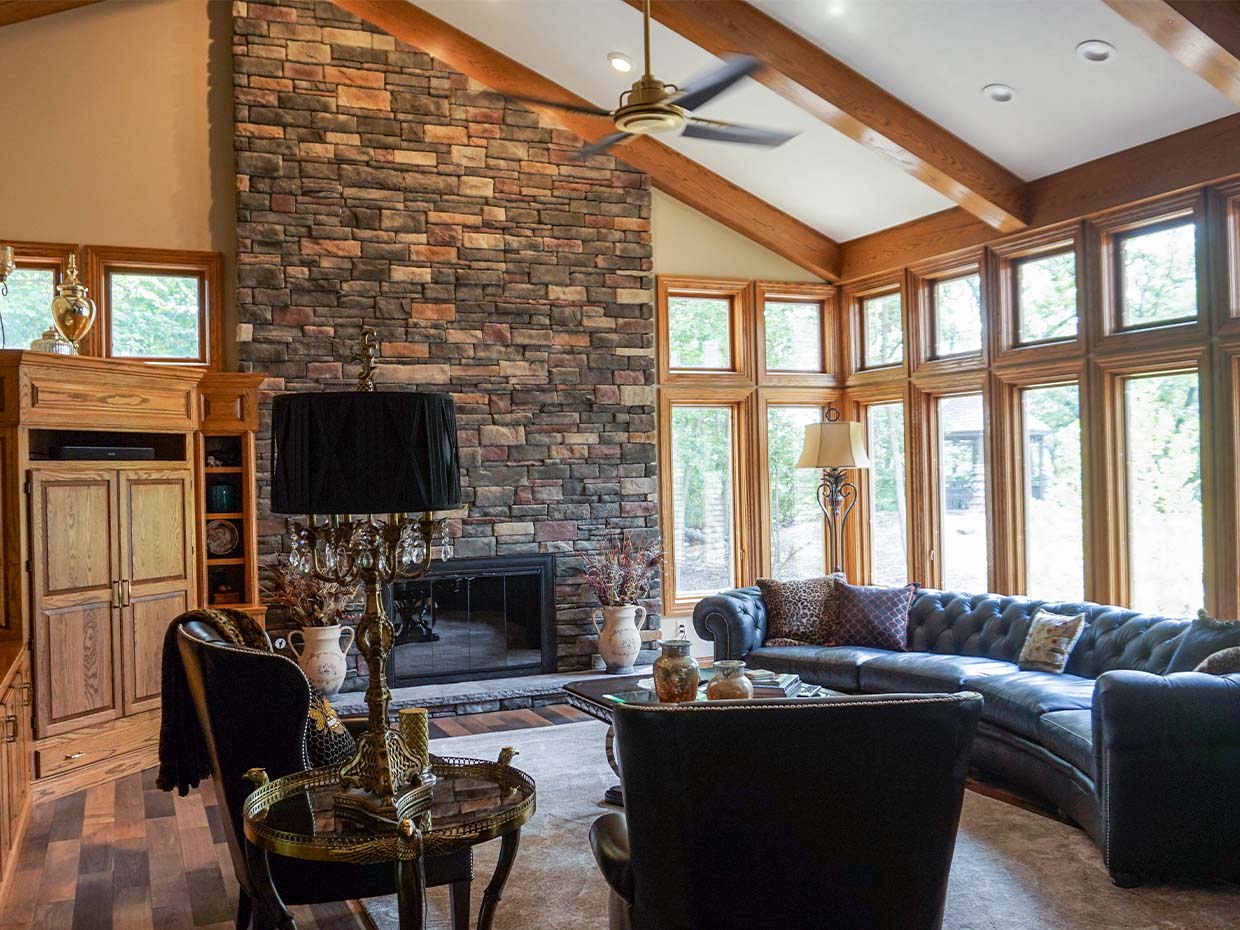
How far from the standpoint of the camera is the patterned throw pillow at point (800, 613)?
6.54 metres

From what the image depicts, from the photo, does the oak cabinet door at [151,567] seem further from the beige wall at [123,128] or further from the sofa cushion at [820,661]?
the sofa cushion at [820,661]

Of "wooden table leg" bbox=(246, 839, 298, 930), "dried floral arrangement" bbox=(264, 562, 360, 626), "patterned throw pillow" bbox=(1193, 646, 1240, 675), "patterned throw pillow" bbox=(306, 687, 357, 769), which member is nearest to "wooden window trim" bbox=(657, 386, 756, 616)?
"dried floral arrangement" bbox=(264, 562, 360, 626)

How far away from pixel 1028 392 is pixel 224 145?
216 inches

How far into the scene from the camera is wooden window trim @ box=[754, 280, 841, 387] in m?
8.51

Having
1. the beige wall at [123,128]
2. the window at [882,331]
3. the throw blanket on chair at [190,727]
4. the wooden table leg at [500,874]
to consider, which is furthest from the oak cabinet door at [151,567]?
the window at [882,331]

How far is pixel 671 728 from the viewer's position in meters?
2.30

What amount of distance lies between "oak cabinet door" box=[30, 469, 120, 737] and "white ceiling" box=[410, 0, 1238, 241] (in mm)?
3806

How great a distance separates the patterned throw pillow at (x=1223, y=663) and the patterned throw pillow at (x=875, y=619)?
2.32m

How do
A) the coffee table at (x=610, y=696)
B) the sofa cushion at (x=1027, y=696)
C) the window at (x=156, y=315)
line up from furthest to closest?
the window at (x=156, y=315)
the coffee table at (x=610, y=696)
the sofa cushion at (x=1027, y=696)

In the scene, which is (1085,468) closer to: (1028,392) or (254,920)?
(1028,392)

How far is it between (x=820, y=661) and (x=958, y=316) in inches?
120

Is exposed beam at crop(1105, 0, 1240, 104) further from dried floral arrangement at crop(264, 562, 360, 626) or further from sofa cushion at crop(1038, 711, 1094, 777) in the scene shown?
dried floral arrangement at crop(264, 562, 360, 626)

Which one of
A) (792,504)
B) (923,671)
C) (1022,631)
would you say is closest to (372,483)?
(923,671)

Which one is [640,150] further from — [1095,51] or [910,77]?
[1095,51]
